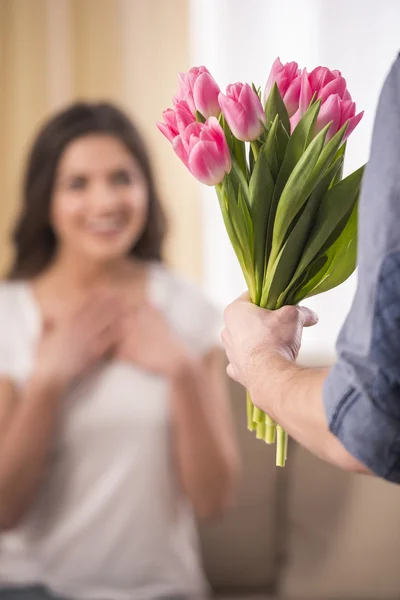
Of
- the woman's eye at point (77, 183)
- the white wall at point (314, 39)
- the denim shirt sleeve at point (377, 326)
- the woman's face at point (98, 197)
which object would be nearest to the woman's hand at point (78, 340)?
the woman's face at point (98, 197)

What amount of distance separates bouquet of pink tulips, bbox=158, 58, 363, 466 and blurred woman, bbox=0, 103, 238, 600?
1163mm

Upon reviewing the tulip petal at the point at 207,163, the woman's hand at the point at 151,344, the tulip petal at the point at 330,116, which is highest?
the tulip petal at the point at 330,116

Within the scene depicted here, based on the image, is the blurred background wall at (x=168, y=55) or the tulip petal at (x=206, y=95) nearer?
the tulip petal at (x=206, y=95)

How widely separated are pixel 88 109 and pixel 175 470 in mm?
873

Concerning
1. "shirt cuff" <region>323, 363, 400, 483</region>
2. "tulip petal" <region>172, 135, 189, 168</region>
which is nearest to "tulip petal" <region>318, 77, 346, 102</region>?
"tulip petal" <region>172, 135, 189, 168</region>

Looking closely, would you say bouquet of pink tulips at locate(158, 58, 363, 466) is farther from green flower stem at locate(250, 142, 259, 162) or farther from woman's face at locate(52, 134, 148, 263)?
woman's face at locate(52, 134, 148, 263)

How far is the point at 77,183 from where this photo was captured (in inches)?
76.3

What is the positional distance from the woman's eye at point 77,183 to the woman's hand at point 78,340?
259 mm

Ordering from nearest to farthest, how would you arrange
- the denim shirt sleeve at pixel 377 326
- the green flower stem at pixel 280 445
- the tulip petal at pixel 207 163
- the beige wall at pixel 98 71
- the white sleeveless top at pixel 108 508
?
the denim shirt sleeve at pixel 377 326
the tulip petal at pixel 207 163
the green flower stem at pixel 280 445
the white sleeveless top at pixel 108 508
the beige wall at pixel 98 71

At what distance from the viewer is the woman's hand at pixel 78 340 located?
1.87 metres

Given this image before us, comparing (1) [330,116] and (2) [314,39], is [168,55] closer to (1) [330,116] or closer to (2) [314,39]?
(2) [314,39]

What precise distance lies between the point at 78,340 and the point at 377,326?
4.86ft

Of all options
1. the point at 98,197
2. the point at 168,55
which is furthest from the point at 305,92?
the point at 168,55

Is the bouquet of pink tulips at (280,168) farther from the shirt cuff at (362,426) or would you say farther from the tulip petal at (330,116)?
the shirt cuff at (362,426)
